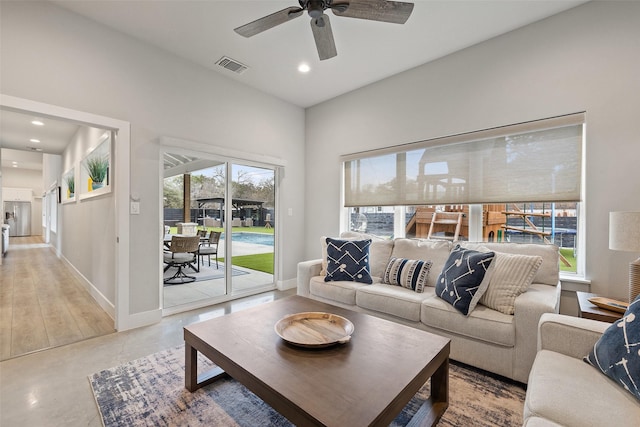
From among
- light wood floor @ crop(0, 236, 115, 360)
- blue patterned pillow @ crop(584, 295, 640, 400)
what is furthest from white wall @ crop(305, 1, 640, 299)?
light wood floor @ crop(0, 236, 115, 360)

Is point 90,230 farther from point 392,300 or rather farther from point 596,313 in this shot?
point 596,313

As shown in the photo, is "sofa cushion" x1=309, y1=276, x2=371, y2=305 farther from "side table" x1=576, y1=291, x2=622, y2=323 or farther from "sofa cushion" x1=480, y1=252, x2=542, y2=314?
"side table" x1=576, y1=291, x2=622, y2=323

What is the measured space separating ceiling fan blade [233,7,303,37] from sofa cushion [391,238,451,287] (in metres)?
2.37

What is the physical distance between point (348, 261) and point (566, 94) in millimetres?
2546

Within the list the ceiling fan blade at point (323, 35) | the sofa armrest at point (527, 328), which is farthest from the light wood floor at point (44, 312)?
the sofa armrest at point (527, 328)

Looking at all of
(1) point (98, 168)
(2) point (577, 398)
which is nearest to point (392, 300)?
(2) point (577, 398)

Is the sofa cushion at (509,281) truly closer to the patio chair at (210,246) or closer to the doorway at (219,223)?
the doorway at (219,223)

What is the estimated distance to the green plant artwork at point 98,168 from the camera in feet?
11.7

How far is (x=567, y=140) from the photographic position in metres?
2.55

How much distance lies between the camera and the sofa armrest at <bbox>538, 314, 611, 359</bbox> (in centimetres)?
142

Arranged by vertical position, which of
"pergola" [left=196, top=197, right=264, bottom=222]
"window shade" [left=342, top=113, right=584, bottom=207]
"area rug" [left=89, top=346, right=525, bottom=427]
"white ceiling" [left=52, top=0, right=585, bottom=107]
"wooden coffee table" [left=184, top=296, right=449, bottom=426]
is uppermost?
"white ceiling" [left=52, top=0, right=585, bottom=107]

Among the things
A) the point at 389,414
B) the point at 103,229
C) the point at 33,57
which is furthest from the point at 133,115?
the point at 389,414

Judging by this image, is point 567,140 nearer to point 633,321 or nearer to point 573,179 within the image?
point 573,179

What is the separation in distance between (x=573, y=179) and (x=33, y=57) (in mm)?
4822
